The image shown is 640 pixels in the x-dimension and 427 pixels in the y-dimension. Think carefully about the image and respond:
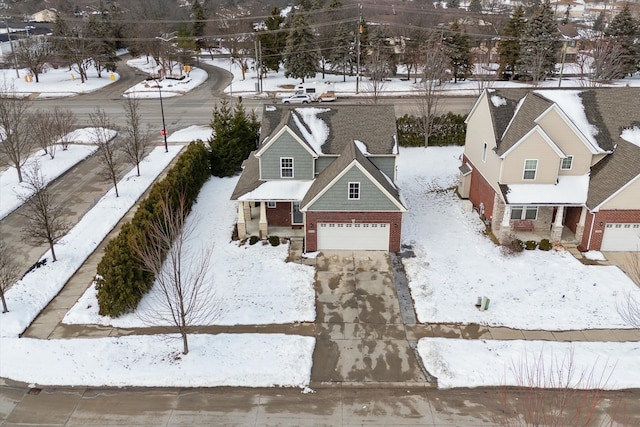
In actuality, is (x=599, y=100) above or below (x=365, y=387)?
above

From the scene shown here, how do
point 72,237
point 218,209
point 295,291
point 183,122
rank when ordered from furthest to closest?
1. point 183,122
2. point 218,209
3. point 72,237
4. point 295,291

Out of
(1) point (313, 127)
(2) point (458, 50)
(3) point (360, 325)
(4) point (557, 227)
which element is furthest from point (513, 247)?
(2) point (458, 50)

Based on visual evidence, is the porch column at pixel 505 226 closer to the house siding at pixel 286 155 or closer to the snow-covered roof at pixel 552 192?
the snow-covered roof at pixel 552 192

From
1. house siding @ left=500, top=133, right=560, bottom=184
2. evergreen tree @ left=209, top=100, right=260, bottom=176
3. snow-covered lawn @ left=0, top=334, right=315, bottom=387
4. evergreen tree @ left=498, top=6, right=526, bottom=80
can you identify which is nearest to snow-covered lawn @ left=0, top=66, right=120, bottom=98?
evergreen tree @ left=209, top=100, right=260, bottom=176

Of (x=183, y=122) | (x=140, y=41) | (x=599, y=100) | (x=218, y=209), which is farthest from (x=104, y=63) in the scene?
(x=599, y=100)

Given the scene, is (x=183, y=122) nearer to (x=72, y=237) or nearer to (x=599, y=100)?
(x=72, y=237)

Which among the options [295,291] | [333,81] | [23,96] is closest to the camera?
[295,291]

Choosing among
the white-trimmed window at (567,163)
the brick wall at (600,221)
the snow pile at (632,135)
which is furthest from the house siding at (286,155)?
the snow pile at (632,135)
